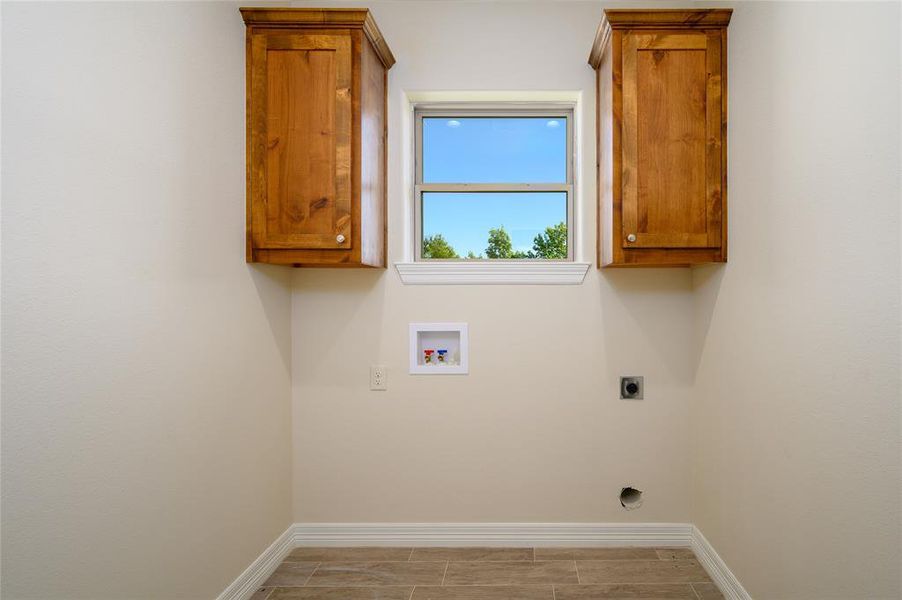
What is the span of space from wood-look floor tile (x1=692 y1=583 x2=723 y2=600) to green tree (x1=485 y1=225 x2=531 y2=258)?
1.61 metres

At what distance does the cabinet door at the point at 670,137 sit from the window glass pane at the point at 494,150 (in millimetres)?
559

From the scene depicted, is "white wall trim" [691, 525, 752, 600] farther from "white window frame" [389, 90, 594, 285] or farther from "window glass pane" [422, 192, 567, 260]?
"window glass pane" [422, 192, 567, 260]

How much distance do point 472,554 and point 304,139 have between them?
196cm

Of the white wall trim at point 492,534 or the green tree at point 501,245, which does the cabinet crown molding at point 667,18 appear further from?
the white wall trim at point 492,534

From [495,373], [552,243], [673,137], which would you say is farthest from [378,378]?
[673,137]

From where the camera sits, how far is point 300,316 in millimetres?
2496

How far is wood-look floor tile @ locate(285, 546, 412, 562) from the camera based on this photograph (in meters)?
2.36

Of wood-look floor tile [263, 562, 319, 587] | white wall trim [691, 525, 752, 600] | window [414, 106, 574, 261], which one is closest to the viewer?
white wall trim [691, 525, 752, 600]

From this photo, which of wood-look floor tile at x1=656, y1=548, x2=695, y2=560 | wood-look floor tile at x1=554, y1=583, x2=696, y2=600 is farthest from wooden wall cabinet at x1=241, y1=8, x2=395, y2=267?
wood-look floor tile at x1=656, y1=548, x2=695, y2=560

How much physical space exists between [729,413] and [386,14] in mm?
2321

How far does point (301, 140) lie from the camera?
82.0 inches

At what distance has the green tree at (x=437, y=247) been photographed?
267 cm

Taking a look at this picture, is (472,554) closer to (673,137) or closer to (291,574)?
(291,574)

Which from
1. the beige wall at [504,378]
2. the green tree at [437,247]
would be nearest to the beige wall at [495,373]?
the beige wall at [504,378]
